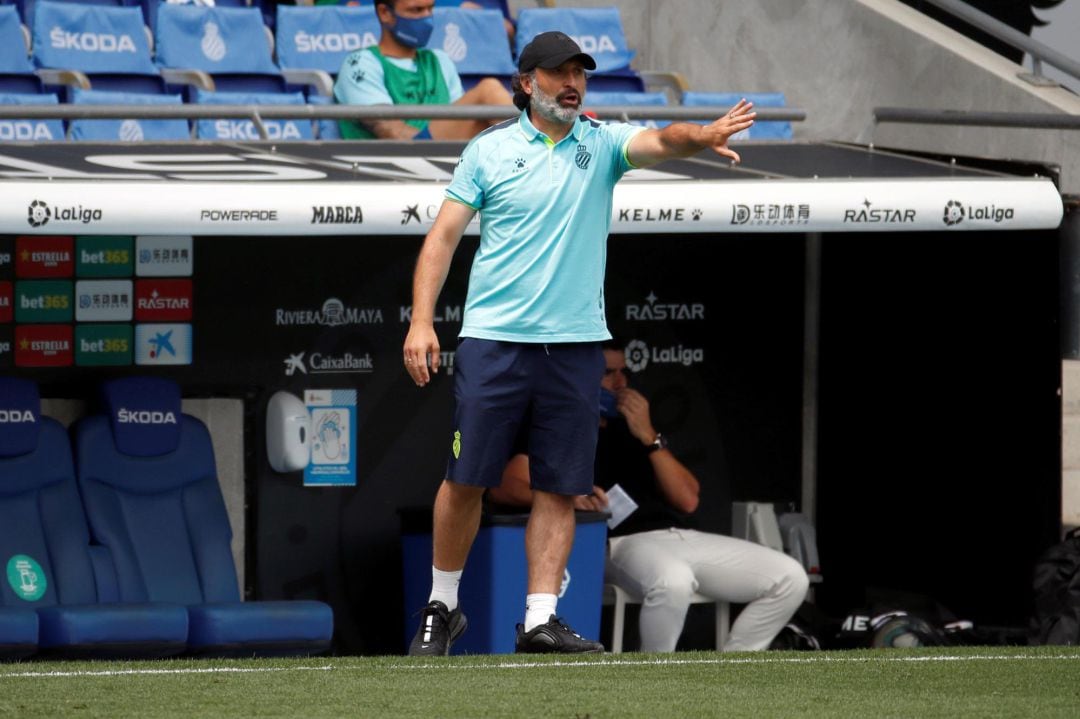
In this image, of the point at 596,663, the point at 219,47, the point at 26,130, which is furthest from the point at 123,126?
the point at 596,663

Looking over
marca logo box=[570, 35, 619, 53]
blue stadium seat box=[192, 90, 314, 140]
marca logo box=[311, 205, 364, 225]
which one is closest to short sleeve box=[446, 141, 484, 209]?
marca logo box=[311, 205, 364, 225]

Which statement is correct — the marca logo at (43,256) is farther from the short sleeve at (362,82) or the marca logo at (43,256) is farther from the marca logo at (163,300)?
the short sleeve at (362,82)

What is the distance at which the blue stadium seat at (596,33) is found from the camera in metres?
11.5

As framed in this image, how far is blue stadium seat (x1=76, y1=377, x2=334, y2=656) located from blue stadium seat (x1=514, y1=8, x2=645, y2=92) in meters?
4.05

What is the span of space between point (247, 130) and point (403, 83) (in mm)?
1916

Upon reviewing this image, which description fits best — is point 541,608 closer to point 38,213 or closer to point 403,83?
point 38,213

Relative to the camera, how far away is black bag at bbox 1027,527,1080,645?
7965mm

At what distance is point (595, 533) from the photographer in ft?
26.5

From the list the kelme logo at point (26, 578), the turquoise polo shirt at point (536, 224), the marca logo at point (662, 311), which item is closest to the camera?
the turquoise polo shirt at point (536, 224)

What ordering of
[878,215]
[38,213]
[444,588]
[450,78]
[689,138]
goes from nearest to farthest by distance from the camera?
[689,138] → [444,588] → [38,213] → [878,215] → [450,78]

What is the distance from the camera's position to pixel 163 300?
27.9ft

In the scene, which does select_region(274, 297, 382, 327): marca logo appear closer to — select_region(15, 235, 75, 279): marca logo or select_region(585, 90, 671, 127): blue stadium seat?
select_region(15, 235, 75, 279): marca logo

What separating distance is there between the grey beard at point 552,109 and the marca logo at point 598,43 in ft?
18.9

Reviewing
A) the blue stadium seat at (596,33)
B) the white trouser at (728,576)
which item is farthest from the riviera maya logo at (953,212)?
the blue stadium seat at (596,33)
